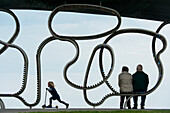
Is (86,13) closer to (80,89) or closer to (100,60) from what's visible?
(100,60)

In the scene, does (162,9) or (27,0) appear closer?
(27,0)

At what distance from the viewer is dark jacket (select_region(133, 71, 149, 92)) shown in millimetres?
11062

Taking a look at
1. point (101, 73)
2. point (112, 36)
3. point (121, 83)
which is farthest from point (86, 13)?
point (121, 83)

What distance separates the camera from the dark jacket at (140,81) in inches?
436

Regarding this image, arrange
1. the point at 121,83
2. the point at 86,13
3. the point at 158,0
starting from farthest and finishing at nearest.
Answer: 1. the point at 86,13
2. the point at 158,0
3. the point at 121,83

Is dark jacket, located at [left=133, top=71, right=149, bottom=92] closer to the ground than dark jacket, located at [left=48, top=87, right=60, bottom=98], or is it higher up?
higher up

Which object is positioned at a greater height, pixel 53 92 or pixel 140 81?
pixel 140 81

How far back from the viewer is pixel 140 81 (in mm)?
11164

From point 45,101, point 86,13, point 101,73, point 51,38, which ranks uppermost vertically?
point 86,13

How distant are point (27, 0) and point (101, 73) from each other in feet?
12.0

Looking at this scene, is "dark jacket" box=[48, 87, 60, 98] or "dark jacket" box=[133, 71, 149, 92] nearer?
"dark jacket" box=[133, 71, 149, 92]

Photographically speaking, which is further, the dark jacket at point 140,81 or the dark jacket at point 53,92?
the dark jacket at point 53,92

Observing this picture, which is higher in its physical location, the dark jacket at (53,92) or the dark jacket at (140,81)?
the dark jacket at (140,81)

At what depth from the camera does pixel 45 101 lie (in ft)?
37.2
